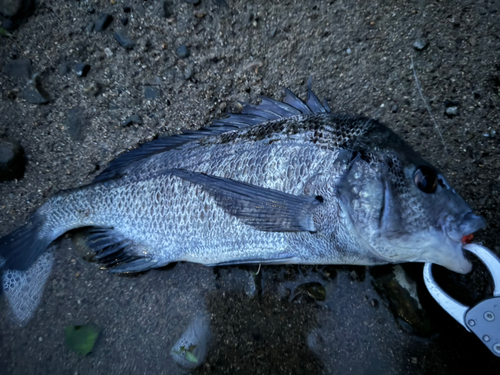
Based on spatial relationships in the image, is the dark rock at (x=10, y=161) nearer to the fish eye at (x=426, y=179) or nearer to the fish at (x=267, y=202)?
the fish at (x=267, y=202)

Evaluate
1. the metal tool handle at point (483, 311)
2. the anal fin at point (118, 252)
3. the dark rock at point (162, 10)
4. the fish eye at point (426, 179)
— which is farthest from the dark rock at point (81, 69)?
the metal tool handle at point (483, 311)

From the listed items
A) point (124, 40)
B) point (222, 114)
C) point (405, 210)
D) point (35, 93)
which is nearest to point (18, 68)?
point (35, 93)

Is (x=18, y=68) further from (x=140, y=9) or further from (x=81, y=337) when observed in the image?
(x=81, y=337)

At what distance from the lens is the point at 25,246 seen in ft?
7.06

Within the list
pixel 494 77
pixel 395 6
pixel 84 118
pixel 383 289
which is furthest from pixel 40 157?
pixel 494 77

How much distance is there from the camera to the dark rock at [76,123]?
2371 millimetres

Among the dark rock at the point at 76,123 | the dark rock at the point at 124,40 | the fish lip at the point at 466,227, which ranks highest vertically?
the fish lip at the point at 466,227

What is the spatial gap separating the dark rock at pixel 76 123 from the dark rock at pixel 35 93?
9.1 inches

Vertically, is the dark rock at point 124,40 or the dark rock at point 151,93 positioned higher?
the dark rock at point 124,40

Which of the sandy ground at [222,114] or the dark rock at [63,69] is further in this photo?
the dark rock at [63,69]

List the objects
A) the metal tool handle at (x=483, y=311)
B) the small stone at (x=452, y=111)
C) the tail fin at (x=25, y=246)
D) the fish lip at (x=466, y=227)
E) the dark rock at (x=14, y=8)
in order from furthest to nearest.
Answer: the dark rock at (x=14, y=8)
the tail fin at (x=25, y=246)
the small stone at (x=452, y=111)
the metal tool handle at (x=483, y=311)
the fish lip at (x=466, y=227)

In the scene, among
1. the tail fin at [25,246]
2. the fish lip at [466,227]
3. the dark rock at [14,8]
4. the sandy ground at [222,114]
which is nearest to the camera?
the fish lip at [466,227]

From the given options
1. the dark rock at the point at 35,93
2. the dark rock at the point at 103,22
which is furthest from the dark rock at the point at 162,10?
the dark rock at the point at 35,93

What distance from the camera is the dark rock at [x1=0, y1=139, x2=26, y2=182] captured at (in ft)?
7.37
